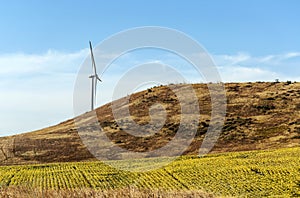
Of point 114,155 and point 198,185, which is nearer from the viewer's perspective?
point 198,185

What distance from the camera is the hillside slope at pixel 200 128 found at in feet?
248

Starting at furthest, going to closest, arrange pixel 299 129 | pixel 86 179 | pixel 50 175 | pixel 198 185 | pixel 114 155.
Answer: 1. pixel 299 129
2. pixel 114 155
3. pixel 50 175
4. pixel 86 179
5. pixel 198 185

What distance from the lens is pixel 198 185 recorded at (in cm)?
3762

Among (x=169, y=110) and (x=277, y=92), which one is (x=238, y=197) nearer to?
(x=169, y=110)

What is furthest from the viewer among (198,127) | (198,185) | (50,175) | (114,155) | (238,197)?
(198,127)

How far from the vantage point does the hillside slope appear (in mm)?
75562

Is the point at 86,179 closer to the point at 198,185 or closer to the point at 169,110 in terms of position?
the point at 198,185

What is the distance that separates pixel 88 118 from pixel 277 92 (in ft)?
125

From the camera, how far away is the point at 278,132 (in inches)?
3125

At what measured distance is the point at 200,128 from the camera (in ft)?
282

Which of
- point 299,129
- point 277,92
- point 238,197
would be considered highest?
point 277,92

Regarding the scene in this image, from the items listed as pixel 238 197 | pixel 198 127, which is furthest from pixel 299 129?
pixel 238 197

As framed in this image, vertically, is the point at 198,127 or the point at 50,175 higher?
the point at 198,127

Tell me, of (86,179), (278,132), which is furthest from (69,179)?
(278,132)
